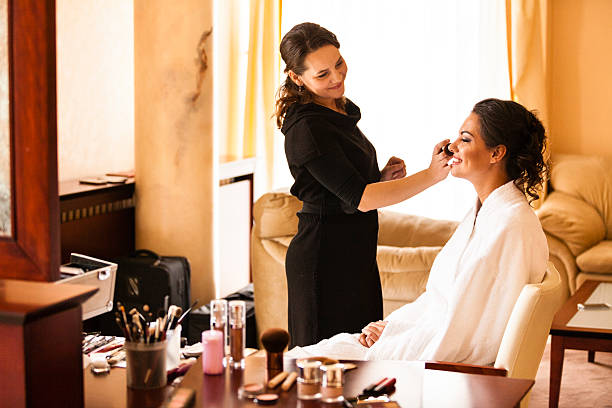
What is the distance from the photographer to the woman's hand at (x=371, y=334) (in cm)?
218

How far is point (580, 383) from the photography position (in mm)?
3664

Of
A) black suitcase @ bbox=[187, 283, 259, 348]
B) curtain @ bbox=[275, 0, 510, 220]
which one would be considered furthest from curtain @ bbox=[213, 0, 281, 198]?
black suitcase @ bbox=[187, 283, 259, 348]

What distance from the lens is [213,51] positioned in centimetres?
409

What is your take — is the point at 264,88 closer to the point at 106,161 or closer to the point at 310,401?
the point at 106,161

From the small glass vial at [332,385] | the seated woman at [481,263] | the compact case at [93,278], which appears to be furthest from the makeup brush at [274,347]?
the compact case at [93,278]

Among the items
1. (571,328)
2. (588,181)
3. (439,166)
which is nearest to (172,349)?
(439,166)

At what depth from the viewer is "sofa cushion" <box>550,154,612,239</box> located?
5.00m

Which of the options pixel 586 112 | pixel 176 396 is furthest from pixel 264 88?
pixel 176 396

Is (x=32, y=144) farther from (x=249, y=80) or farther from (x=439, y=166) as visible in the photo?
(x=249, y=80)

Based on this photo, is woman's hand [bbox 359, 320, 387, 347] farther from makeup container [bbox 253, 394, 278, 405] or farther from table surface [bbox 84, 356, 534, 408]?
Answer: makeup container [bbox 253, 394, 278, 405]

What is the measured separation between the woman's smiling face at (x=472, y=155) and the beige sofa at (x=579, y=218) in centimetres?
250

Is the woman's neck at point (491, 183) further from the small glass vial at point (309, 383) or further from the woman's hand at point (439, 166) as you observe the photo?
the small glass vial at point (309, 383)

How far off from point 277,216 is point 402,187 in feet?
5.61

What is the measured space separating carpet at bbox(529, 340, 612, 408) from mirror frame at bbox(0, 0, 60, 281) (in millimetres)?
2610
